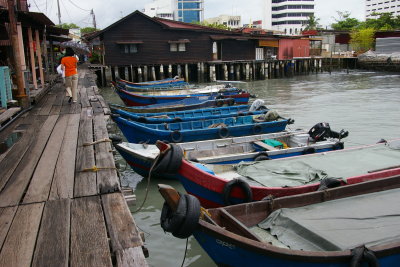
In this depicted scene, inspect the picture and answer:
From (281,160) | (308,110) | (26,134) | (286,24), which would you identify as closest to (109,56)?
(308,110)

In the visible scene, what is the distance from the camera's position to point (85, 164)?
4.97 m

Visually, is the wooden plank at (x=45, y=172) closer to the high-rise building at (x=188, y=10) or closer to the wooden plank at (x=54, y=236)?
the wooden plank at (x=54, y=236)

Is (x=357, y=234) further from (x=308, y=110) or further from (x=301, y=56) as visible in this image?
(x=301, y=56)

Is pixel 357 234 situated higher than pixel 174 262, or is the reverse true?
pixel 357 234

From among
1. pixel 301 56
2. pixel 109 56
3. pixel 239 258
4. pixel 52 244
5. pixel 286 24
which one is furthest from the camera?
pixel 286 24

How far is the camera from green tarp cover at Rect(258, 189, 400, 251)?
3.79m

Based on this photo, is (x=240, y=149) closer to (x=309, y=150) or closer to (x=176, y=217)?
(x=309, y=150)

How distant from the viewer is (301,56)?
38.9 m

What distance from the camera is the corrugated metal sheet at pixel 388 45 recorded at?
Result: 41.6 metres

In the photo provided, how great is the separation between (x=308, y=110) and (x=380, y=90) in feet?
30.6

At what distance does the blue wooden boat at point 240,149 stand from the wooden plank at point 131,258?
411 cm

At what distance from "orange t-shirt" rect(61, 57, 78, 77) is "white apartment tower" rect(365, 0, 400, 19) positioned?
110367 millimetres

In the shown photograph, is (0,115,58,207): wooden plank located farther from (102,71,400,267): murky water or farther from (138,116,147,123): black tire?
(138,116,147,123): black tire

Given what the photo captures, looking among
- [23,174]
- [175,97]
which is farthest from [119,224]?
[175,97]
